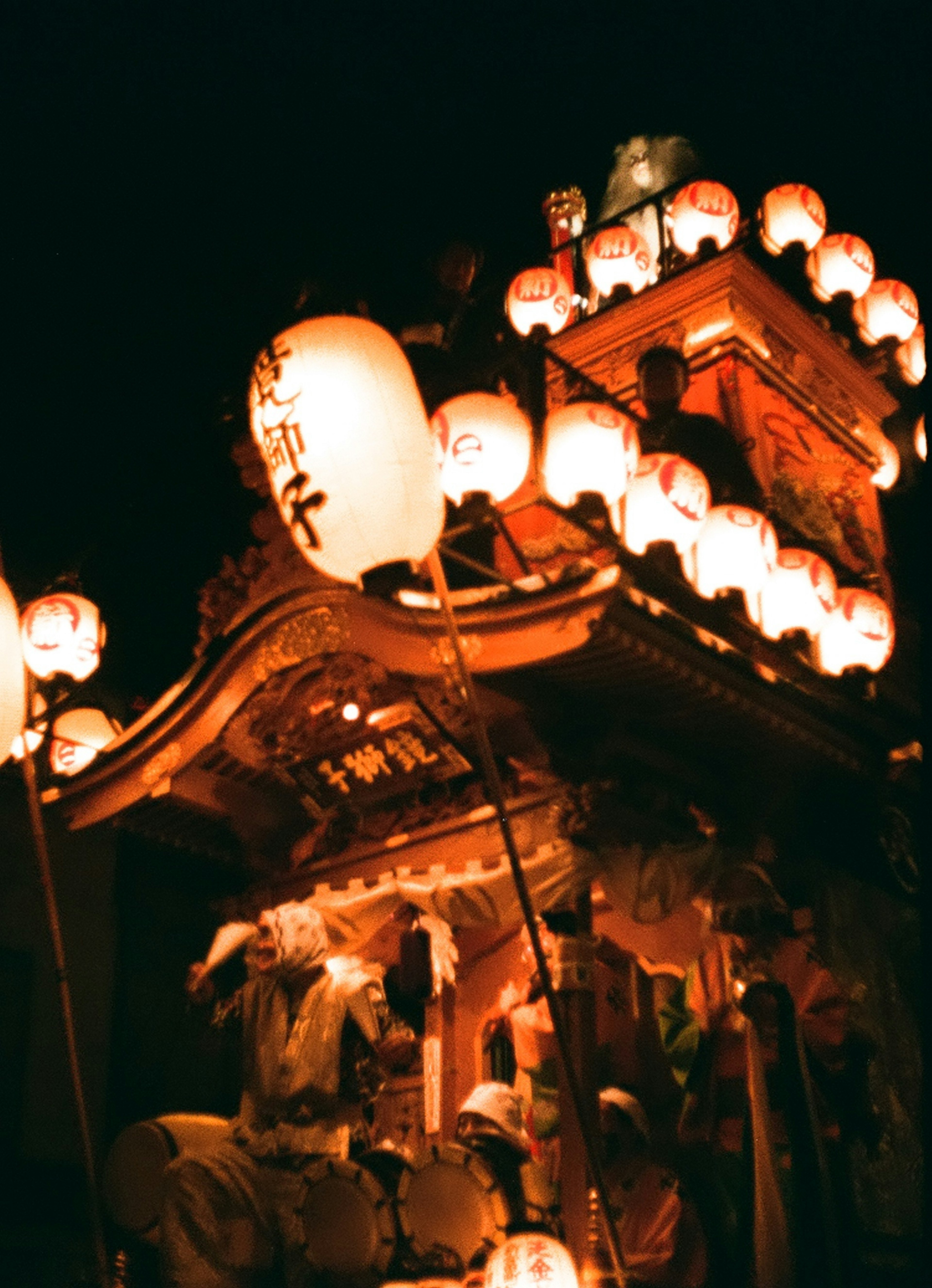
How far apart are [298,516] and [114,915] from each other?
9497mm

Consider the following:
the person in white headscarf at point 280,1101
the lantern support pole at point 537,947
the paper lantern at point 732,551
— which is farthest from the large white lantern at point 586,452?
the person in white headscarf at point 280,1101

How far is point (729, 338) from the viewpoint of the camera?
12.9 m

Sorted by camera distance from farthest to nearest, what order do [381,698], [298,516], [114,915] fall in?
[114,915] < [381,698] < [298,516]

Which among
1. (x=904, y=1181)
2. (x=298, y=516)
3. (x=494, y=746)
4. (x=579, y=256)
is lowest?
(x=904, y=1181)

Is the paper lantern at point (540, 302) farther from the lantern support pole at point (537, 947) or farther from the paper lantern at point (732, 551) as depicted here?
the lantern support pole at point (537, 947)

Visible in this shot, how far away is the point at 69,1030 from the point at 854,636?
7019mm

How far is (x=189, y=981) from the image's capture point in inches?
390

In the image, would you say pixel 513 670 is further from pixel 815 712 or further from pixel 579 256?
pixel 579 256

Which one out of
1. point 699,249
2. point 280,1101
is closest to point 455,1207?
point 280,1101

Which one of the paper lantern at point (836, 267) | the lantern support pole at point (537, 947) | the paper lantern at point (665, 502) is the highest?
the paper lantern at point (836, 267)

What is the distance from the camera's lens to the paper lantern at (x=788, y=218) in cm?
1421

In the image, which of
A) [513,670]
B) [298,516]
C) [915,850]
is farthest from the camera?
[915,850]

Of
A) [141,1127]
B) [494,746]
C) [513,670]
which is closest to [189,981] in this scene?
[141,1127]

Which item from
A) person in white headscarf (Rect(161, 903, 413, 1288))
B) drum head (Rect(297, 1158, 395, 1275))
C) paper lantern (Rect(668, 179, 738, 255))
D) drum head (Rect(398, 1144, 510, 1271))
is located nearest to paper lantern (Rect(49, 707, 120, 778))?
person in white headscarf (Rect(161, 903, 413, 1288))
